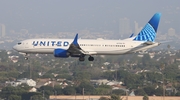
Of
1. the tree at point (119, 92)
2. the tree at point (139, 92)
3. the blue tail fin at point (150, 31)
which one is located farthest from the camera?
the tree at point (139, 92)

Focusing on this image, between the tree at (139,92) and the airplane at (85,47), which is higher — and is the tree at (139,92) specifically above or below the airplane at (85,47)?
below

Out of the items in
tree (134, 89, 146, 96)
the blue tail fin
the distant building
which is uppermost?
the blue tail fin

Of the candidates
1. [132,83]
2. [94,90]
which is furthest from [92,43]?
[132,83]

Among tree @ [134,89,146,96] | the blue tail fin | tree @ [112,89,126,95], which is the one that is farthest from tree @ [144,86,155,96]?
the blue tail fin

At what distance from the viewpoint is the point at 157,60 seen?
19762cm

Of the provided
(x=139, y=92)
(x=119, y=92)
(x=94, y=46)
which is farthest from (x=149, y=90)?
(x=94, y=46)

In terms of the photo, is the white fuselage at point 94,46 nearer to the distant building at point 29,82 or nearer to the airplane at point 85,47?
the airplane at point 85,47

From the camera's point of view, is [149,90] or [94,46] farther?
[149,90]

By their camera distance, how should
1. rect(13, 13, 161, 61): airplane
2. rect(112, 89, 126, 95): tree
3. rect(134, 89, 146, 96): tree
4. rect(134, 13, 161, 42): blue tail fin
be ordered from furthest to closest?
rect(134, 89, 146, 96): tree → rect(112, 89, 126, 95): tree → rect(134, 13, 161, 42): blue tail fin → rect(13, 13, 161, 61): airplane

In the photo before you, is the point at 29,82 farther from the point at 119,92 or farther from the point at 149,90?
the point at 149,90

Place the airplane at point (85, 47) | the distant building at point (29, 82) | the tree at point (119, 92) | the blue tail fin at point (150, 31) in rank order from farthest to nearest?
the distant building at point (29, 82) → the tree at point (119, 92) → the blue tail fin at point (150, 31) → the airplane at point (85, 47)

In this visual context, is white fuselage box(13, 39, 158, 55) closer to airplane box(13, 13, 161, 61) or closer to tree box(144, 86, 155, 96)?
airplane box(13, 13, 161, 61)

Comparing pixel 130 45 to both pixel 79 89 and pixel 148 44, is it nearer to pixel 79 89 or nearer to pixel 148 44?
pixel 148 44

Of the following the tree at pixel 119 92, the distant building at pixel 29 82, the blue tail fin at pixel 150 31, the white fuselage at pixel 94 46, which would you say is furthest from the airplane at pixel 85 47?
the distant building at pixel 29 82
